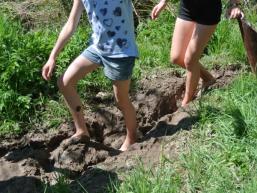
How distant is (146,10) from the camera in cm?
754

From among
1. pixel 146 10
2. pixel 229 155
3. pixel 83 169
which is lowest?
pixel 83 169

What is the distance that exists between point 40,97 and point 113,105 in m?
0.70

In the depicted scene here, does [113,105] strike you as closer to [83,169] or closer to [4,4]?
[83,169]

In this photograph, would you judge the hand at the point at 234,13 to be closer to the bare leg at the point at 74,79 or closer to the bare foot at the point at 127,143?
the bare leg at the point at 74,79

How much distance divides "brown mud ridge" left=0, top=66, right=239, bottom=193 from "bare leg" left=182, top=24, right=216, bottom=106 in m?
0.26

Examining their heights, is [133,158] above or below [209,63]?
below

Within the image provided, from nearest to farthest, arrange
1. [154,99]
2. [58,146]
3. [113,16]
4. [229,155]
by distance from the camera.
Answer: [229,155] < [113,16] < [58,146] < [154,99]

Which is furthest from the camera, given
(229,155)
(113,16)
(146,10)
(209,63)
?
(146,10)

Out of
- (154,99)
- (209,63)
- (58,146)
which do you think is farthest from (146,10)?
(58,146)

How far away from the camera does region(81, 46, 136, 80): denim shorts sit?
4.44 metres

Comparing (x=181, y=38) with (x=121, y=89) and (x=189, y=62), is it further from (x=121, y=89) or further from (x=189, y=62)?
(x=121, y=89)

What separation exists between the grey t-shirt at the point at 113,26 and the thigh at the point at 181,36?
26.8 inches

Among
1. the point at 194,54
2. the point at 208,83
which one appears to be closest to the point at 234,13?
the point at 194,54

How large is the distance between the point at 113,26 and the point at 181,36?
2.79 ft
